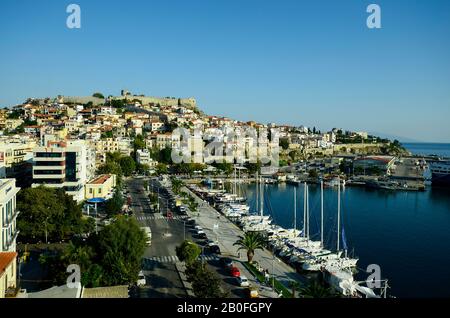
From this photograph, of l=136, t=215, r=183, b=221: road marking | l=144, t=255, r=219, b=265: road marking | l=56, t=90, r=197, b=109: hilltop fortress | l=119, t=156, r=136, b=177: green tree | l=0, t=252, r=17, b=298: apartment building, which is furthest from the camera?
l=56, t=90, r=197, b=109: hilltop fortress

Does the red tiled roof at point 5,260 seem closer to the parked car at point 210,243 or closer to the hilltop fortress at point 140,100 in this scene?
the parked car at point 210,243

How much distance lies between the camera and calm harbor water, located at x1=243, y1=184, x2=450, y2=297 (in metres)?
8.46

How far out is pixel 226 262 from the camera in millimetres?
7746

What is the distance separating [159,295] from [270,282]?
1929 millimetres

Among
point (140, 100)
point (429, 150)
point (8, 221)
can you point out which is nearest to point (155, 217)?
point (8, 221)

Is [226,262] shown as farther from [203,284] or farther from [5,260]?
[5,260]

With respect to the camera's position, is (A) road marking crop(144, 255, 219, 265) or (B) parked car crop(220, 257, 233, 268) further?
(A) road marking crop(144, 255, 219, 265)

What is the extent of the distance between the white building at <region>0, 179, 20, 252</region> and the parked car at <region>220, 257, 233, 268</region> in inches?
137

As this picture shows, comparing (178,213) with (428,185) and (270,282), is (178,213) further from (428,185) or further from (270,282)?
(428,185)

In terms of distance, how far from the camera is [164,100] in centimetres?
4453

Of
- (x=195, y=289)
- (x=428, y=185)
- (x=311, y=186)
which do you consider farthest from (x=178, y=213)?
(x=428, y=185)

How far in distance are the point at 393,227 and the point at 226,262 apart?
743 centimetres

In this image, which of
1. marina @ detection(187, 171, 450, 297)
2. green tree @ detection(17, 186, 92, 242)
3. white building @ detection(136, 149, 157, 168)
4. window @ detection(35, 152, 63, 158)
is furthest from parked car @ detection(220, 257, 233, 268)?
white building @ detection(136, 149, 157, 168)

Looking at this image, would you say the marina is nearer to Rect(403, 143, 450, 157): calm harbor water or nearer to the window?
the window
